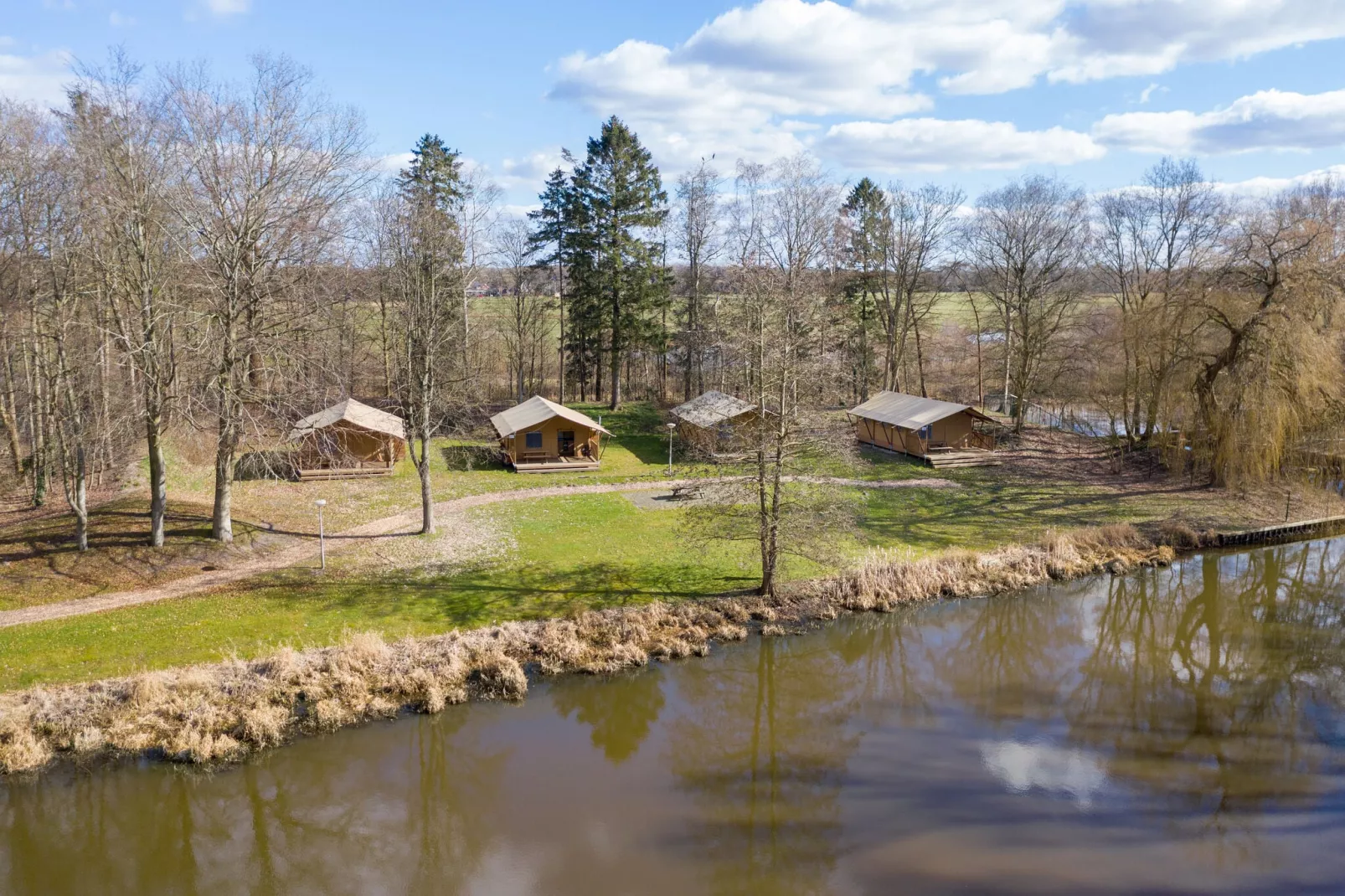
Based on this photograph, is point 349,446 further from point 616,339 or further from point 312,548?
point 616,339

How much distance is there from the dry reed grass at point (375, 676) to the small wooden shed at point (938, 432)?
1173 centimetres

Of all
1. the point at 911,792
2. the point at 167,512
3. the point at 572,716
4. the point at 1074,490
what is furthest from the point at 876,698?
the point at 167,512

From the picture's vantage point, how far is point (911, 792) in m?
10.8

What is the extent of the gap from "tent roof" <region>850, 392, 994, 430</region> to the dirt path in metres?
3.08

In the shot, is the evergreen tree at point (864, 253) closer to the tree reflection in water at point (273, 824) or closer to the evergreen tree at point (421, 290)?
the evergreen tree at point (421, 290)

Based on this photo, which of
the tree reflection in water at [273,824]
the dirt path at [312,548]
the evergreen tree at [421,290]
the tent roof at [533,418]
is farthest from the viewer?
the tent roof at [533,418]

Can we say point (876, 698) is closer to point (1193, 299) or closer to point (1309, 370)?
point (1309, 370)

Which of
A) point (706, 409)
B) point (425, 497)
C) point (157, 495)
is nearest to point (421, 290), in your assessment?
point (425, 497)

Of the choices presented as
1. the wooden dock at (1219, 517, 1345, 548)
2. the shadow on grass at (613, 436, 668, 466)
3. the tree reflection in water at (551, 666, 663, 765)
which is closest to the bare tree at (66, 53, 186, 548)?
the tree reflection in water at (551, 666, 663, 765)

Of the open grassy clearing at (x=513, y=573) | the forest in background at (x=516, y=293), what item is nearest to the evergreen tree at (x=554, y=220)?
the forest in background at (x=516, y=293)

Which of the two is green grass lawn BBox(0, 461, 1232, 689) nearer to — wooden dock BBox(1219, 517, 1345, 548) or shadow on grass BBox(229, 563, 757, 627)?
shadow on grass BBox(229, 563, 757, 627)

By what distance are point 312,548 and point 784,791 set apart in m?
12.9

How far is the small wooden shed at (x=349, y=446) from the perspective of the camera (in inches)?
1006

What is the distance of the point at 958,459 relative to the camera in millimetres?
29094
